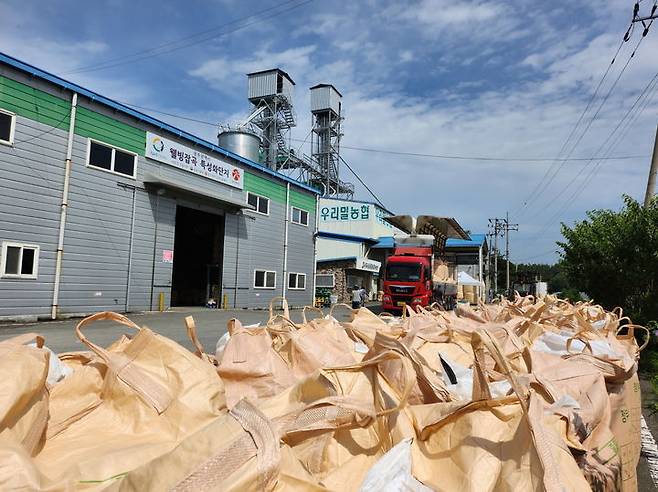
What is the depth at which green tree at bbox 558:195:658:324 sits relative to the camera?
11016 mm

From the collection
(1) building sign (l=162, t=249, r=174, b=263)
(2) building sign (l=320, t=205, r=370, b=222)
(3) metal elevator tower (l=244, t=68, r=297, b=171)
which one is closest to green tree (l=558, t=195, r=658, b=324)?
(1) building sign (l=162, t=249, r=174, b=263)

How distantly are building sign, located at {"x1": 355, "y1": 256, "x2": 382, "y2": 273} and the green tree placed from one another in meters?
17.8

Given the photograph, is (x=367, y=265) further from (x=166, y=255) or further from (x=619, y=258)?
(x=619, y=258)

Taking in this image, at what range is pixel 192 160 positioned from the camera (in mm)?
19078

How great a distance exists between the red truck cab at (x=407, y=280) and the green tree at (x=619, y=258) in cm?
572

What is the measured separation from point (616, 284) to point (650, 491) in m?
11.5

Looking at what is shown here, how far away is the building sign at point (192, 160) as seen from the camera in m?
17.3

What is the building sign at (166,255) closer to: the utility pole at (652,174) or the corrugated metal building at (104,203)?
the corrugated metal building at (104,203)

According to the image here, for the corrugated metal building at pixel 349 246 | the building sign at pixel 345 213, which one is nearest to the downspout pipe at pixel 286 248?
the corrugated metal building at pixel 349 246

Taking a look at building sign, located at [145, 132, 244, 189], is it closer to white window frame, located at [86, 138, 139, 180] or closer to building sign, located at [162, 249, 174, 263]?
white window frame, located at [86, 138, 139, 180]

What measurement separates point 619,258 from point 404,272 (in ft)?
28.3

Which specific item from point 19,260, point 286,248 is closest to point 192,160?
point 286,248

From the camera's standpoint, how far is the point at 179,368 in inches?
62.7

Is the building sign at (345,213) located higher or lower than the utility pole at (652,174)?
higher
